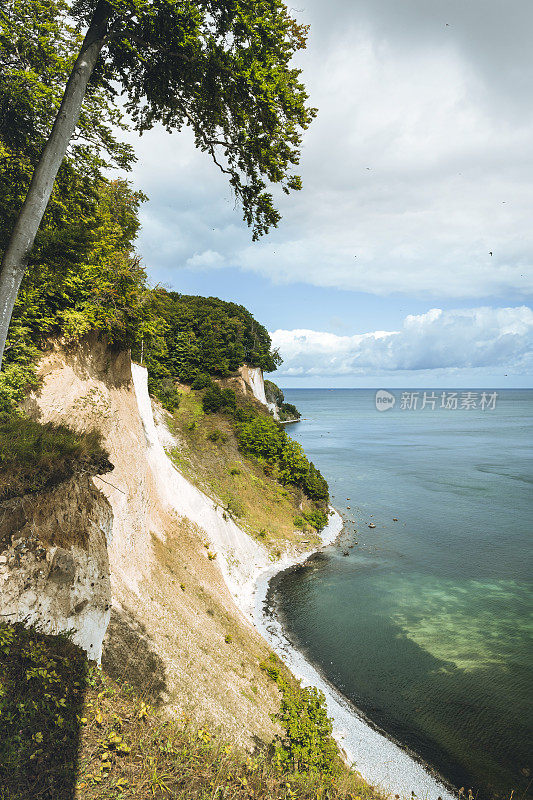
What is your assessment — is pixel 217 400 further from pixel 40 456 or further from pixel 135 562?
pixel 40 456

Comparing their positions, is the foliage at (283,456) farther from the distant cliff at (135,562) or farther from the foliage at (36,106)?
the foliage at (36,106)

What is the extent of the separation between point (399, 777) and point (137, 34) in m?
26.7

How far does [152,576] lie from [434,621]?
22339 mm

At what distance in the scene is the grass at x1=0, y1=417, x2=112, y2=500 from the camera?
795 cm

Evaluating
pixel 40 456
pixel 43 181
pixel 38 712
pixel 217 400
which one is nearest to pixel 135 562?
pixel 40 456

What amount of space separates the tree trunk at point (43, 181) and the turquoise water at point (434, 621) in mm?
24830

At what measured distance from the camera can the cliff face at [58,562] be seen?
7.71 meters

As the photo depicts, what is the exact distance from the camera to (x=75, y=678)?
7543 millimetres

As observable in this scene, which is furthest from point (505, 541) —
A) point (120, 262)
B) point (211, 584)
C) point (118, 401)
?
point (120, 262)

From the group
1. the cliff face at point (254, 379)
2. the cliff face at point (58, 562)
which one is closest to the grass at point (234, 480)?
the cliff face at point (254, 379)

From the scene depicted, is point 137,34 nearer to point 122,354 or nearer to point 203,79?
point 203,79

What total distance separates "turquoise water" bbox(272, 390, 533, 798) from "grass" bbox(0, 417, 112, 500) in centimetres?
2085

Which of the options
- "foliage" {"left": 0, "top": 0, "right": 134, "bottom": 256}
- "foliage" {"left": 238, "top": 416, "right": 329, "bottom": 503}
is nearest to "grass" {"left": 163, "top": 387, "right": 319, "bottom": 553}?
"foliage" {"left": 238, "top": 416, "right": 329, "bottom": 503}

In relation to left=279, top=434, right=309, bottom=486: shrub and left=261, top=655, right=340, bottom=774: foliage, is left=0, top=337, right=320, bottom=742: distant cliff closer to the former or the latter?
left=261, top=655, right=340, bottom=774: foliage
